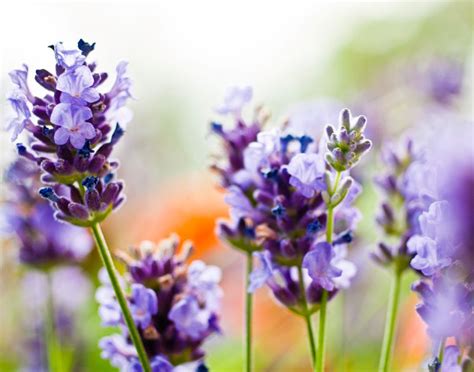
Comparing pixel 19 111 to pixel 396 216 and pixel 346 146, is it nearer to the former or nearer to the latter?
pixel 346 146

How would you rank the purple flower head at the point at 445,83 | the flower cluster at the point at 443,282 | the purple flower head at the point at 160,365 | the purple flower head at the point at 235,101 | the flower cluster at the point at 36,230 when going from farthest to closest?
the purple flower head at the point at 445,83 < the flower cluster at the point at 36,230 < the purple flower head at the point at 235,101 < the purple flower head at the point at 160,365 < the flower cluster at the point at 443,282

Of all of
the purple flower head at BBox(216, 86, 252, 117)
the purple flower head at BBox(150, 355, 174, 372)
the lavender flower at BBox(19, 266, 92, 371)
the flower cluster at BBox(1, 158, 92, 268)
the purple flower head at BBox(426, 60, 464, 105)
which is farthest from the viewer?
the purple flower head at BBox(426, 60, 464, 105)

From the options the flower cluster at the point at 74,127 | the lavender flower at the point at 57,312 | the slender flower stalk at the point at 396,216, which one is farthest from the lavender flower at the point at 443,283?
the lavender flower at the point at 57,312

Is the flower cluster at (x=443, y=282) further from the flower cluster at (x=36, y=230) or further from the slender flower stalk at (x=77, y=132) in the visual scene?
the flower cluster at (x=36, y=230)

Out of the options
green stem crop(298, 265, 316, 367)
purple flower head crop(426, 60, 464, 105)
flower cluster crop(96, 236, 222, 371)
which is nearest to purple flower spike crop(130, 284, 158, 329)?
flower cluster crop(96, 236, 222, 371)

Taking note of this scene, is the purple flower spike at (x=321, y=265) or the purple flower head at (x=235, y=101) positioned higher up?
the purple flower head at (x=235, y=101)

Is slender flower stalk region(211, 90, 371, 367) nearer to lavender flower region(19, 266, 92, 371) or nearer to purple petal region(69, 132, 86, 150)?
Answer: purple petal region(69, 132, 86, 150)

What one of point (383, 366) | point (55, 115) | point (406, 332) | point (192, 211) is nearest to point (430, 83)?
point (406, 332)
